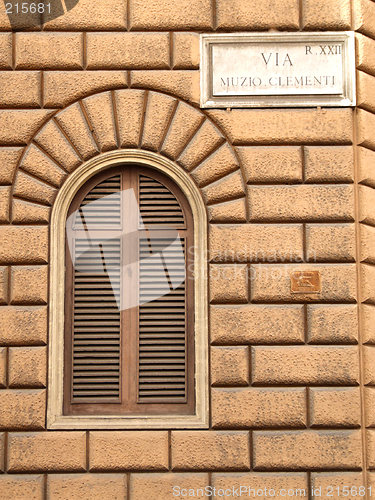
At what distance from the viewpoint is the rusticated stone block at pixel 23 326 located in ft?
23.4

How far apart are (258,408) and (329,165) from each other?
2.55 meters

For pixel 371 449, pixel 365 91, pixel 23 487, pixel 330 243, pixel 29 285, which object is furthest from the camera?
pixel 365 91

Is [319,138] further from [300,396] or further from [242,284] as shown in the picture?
[300,396]

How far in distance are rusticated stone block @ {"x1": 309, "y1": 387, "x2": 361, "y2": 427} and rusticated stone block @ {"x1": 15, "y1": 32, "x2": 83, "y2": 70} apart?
4.14 metres

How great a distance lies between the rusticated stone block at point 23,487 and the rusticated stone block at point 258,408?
180 cm

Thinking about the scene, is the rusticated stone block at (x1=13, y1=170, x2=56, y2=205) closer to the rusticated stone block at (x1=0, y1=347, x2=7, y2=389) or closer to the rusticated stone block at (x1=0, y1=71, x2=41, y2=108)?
the rusticated stone block at (x1=0, y1=71, x2=41, y2=108)

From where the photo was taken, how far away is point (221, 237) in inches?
287

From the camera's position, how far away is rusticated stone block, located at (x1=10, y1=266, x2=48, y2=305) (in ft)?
23.5

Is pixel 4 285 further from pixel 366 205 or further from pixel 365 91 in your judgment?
pixel 365 91

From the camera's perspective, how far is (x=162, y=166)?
745 centimetres

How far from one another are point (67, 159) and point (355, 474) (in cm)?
425

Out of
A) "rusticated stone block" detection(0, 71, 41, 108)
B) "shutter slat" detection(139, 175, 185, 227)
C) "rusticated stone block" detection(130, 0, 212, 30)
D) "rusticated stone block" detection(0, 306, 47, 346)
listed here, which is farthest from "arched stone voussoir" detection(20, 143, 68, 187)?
"rusticated stone block" detection(130, 0, 212, 30)

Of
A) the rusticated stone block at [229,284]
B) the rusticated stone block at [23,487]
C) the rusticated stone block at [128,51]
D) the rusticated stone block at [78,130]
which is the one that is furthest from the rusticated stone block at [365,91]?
the rusticated stone block at [23,487]

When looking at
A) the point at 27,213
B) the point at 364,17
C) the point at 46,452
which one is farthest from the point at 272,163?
the point at 46,452
